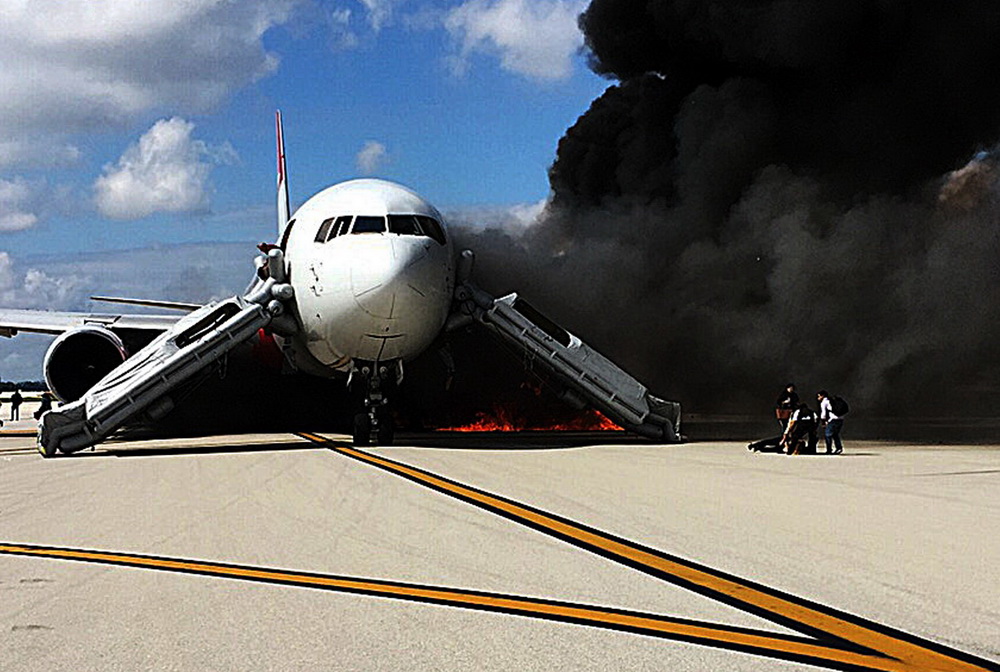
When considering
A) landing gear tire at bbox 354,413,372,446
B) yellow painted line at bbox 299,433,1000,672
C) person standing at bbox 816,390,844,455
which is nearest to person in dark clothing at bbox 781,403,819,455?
person standing at bbox 816,390,844,455

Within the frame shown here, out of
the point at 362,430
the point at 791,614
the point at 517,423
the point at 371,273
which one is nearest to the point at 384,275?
the point at 371,273

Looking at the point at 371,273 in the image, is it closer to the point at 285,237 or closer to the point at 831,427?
the point at 285,237

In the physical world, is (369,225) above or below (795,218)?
below

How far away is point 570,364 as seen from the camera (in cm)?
2139

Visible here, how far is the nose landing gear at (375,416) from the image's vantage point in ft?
65.3

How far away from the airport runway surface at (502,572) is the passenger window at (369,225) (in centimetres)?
630

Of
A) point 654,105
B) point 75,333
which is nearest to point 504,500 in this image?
point 75,333

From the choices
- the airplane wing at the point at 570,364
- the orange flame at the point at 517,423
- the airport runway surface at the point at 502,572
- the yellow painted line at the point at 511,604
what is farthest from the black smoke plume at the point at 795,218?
the yellow painted line at the point at 511,604

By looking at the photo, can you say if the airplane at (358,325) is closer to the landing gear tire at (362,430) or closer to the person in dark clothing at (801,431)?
the landing gear tire at (362,430)

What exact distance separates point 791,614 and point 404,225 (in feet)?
46.5

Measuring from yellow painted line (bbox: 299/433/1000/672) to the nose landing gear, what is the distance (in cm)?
1065

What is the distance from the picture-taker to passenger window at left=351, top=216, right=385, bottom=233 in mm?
18875

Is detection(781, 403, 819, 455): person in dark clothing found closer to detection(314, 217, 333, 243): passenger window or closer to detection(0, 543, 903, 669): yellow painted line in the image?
detection(314, 217, 333, 243): passenger window

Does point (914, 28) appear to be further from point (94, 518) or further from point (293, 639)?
point (293, 639)
